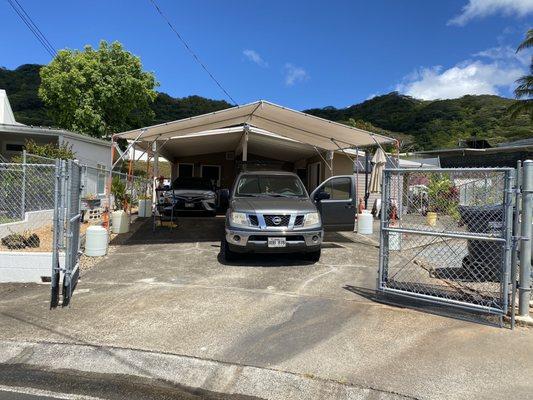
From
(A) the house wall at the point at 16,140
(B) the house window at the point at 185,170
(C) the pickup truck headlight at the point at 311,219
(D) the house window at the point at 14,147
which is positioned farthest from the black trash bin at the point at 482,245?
(B) the house window at the point at 185,170

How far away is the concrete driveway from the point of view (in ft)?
13.0

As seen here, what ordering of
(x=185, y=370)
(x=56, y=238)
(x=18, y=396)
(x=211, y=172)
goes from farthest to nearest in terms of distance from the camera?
(x=211, y=172) < (x=56, y=238) < (x=185, y=370) < (x=18, y=396)

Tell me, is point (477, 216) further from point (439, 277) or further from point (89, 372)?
point (89, 372)

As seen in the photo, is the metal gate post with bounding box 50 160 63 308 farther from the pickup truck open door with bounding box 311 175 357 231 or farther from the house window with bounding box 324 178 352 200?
the house window with bounding box 324 178 352 200

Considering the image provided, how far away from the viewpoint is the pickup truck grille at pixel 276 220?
7.91 m

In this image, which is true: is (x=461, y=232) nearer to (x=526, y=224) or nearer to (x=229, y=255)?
(x=526, y=224)

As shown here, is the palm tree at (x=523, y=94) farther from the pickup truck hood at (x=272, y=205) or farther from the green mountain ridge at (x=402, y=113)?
the pickup truck hood at (x=272, y=205)

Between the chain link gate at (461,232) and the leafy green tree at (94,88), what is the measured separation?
24.5m

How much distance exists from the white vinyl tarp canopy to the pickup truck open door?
177cm

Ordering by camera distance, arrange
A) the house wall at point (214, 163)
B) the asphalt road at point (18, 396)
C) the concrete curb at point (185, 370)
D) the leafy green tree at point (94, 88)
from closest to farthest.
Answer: the asphalt road at point (18, 396) < the concrete curb at point (185, 370) < the house wall at point (214, 163) < the leafy green tree at point (94, 88)

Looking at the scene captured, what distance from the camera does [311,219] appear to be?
8.12 meters

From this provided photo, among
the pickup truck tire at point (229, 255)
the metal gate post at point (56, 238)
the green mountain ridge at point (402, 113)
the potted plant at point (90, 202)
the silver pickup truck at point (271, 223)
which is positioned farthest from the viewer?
the green mountain ridge at point (402, 113)

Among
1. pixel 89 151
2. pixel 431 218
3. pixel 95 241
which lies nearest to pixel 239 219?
pixel 95 241

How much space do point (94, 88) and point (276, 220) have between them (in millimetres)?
24056
